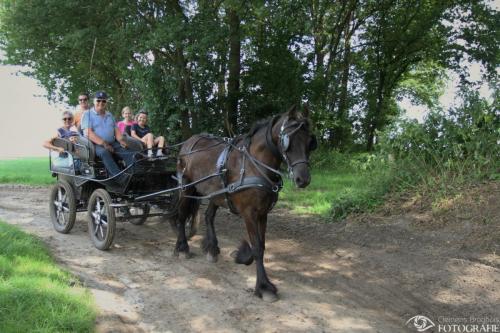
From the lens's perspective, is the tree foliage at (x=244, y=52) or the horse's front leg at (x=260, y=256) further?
the tree foliage at (x=244, y=52)

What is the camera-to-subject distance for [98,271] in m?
5.60

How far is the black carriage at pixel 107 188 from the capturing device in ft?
21.7

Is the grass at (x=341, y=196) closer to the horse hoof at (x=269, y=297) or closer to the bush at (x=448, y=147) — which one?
the bush at (x=448, y=147)

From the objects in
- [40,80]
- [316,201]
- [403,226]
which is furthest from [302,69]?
[40,80]

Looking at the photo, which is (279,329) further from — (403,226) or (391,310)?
(403,226)

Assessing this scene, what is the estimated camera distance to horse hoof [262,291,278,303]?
15.5 ft

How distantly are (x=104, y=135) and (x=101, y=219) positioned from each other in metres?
1.37

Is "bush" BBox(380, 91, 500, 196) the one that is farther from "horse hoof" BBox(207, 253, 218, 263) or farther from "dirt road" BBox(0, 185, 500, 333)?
"horse hoof" BBox(207, 253, 218, 263)

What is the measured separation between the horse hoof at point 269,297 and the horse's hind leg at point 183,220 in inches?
73.9

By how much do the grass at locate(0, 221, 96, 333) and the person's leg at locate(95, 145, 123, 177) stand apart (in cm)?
184

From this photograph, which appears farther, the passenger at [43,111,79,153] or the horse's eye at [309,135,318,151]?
the passenger at [43,111,79,153]

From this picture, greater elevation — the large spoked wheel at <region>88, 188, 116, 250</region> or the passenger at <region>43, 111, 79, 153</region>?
the passenger at <region>43, 111, 79, 153</region>

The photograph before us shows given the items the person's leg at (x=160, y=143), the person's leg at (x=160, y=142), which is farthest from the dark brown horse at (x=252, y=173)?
the person's leg at (x=160, y=142)

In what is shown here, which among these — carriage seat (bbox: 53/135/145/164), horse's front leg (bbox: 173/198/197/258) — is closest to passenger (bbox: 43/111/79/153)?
carriage seat (bbox: 53/135/145/164)
